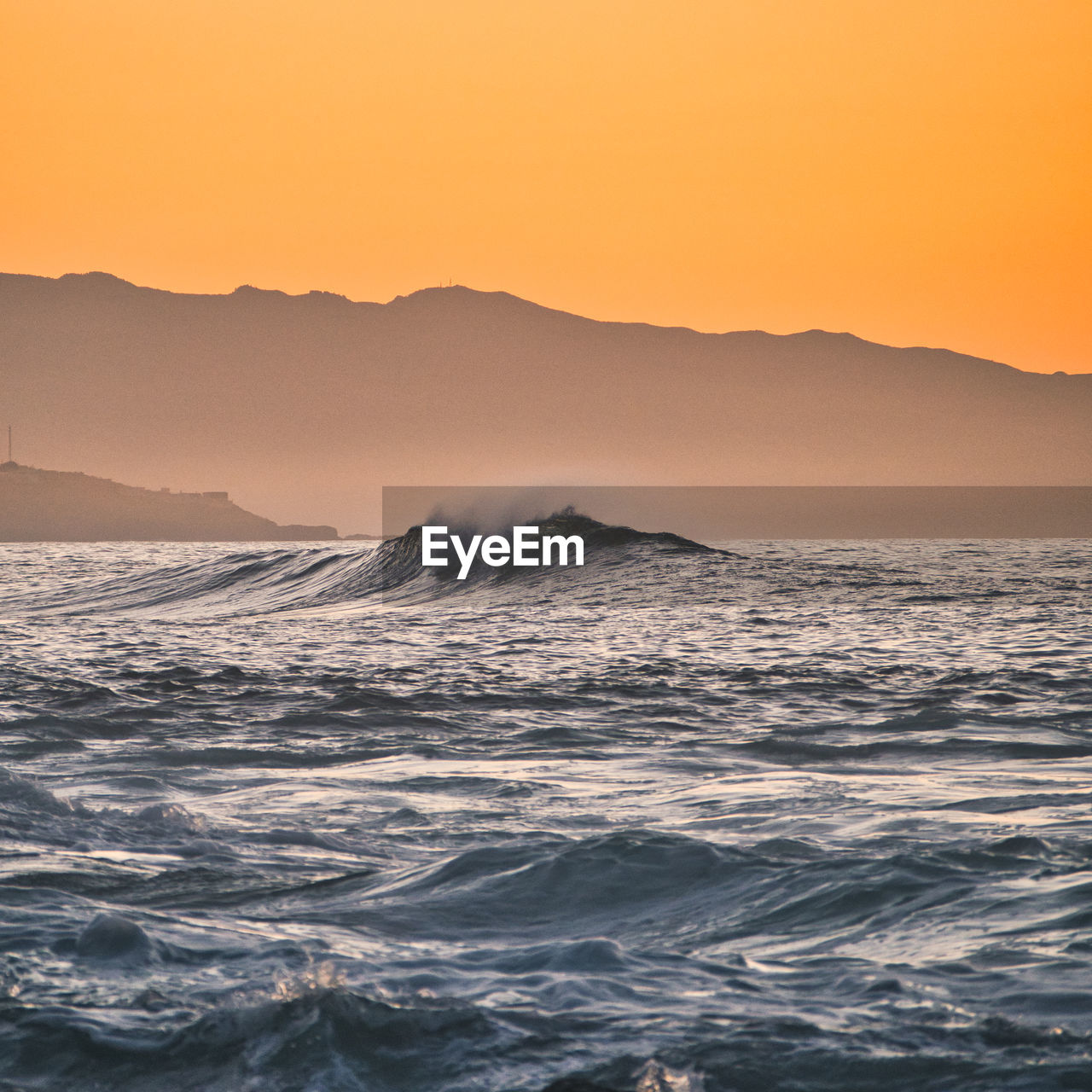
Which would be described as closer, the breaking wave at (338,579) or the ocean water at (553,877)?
the ocean water at (553,877)

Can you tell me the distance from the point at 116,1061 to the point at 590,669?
31.6ft

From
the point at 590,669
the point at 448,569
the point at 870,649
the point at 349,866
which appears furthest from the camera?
the point at 448,569

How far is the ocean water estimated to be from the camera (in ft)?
10.9

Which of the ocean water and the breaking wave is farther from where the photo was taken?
the breaking wave

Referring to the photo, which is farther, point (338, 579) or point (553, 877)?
point (338, 579)

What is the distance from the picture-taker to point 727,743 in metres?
8.38

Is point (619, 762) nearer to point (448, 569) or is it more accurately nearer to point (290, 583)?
point (448, 569)

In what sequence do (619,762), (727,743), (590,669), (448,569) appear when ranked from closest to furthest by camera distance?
(619,762) → (727,743) → (590,669) → (448,569)

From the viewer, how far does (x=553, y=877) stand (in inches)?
198

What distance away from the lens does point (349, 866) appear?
526cm

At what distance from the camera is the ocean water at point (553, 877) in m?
3.33

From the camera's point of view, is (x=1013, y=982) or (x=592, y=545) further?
(x=592, y=545)

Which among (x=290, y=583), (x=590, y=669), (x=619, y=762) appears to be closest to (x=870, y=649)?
(x=590, y=669)

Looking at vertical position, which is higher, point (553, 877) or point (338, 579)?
point (338, 579)
